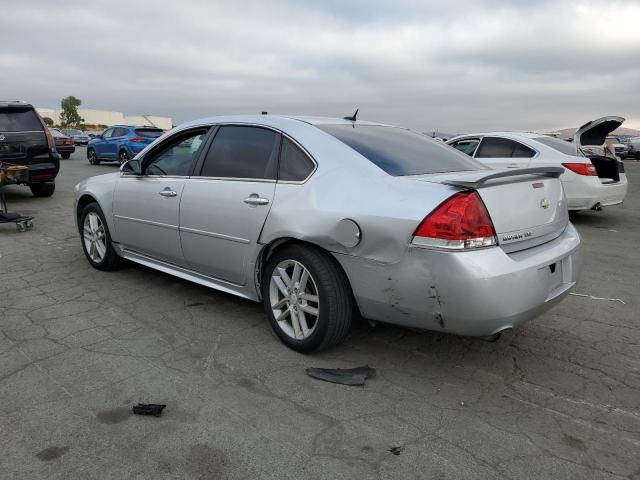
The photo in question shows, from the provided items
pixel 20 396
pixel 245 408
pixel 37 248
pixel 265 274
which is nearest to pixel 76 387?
pixel 20 396

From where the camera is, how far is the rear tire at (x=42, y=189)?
1058cm

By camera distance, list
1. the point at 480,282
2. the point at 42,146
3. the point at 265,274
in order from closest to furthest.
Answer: the point at 480,282, the point at 265,274, the point at 42,146

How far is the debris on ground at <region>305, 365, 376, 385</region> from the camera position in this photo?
10.0 feet

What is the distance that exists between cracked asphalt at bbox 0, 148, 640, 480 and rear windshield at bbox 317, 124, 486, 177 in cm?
124

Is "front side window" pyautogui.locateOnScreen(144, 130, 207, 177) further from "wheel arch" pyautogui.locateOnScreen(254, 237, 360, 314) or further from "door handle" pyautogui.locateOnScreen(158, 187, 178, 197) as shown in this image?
"wheel arch" pyautogui.locateOnScreen(254, 237, 360, 314)

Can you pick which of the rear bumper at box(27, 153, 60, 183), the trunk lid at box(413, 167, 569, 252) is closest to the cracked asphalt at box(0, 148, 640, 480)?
the trunk lid at box(413, 167, 569, 252)

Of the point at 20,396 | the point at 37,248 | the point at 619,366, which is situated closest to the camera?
the point at 20,396

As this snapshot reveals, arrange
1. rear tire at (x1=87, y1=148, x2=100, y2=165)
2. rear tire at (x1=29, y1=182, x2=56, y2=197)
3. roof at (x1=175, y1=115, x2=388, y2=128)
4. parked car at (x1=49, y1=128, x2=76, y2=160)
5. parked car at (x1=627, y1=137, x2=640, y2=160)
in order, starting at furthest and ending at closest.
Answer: parked car at (x1=627, y1=137, x2=640, y2=160) < parked car at (x1=49, y1=128, x2=76, y2=160) < rear tire at (x1=87, y1=148, x2=100, y2=165) < rear tire at (x1=29, y1=182, x2=56, y2=197) < roof at (x1=175, y1=115, x2=388, y2=128)

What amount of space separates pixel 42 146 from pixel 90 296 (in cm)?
632

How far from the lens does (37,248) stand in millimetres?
6254

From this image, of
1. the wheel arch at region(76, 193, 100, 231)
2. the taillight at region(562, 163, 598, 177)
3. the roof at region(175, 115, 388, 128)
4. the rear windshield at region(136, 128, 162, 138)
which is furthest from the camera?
the rear windshield at region(136, 128, 162, 138)

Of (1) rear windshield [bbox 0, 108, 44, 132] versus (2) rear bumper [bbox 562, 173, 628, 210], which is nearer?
(2) rear bumper [bbox 562, 173, 628, 210]

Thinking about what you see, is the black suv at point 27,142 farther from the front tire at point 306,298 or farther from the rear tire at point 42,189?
the front tire at point 306,298

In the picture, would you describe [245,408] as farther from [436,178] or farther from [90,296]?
[90,296]
